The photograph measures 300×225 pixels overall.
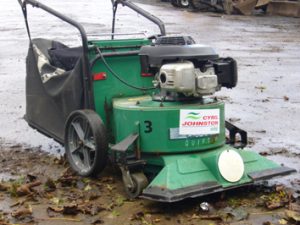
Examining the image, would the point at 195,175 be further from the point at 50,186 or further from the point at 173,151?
the point at 50,186

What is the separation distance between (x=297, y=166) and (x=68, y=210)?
2.06m

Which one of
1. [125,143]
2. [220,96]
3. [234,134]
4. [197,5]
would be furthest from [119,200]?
[197,5]

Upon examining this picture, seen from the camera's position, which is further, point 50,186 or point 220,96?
point 220,96

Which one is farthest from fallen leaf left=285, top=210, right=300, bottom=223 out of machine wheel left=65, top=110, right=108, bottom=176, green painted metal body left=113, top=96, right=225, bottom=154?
machine wheel left=65, top=110, right=108, bottom=176

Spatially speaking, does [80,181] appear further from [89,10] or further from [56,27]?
[89,10]

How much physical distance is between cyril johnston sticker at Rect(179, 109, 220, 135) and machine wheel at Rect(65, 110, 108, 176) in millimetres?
646

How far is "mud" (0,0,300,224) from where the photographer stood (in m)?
4.45

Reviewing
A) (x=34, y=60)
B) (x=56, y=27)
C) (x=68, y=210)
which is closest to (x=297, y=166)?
(x=68, y=210)

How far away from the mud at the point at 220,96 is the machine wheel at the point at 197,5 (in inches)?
161

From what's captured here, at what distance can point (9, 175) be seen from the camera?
17.1ft

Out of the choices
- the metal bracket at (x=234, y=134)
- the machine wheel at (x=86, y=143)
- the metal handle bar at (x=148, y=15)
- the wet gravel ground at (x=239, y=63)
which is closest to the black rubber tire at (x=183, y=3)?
the wet gravel ground at (x=239, y=63)

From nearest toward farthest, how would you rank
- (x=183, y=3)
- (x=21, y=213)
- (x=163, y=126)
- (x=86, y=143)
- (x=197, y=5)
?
(x=21, y=213), (x=163, y=126), (x=86, y=143), (x=197, y=5), (x=183, y=3)

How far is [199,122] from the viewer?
443 centimetres

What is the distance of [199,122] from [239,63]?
7.13 meters
